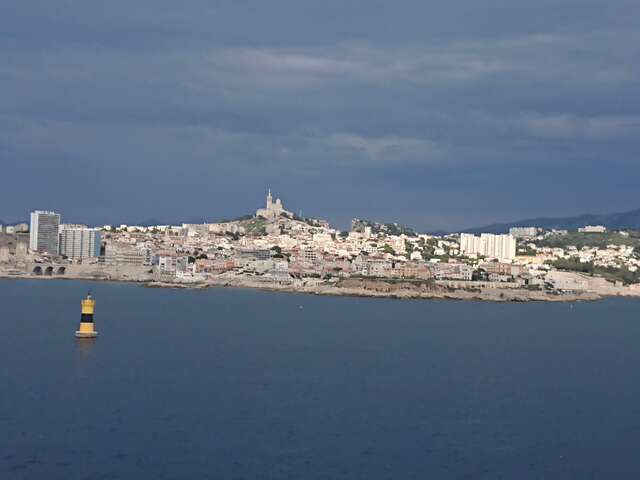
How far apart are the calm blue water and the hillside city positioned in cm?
2535

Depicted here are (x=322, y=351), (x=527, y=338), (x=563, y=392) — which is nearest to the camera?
(x=563, y=392)

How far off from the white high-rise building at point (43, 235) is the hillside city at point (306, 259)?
0.21 feet

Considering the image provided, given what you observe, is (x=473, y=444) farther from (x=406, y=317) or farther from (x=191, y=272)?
(x=191, y=272)

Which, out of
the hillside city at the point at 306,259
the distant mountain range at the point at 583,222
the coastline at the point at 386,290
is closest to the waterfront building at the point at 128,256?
the hillside city at the point at 306,259

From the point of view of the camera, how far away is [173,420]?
11.9m

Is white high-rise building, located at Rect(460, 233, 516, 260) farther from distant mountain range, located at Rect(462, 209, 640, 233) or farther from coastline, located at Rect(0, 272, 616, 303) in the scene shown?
distant mountain range, located at Rect(462, 209, 640, 233)

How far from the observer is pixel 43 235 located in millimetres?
64625

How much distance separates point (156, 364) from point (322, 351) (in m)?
3.98

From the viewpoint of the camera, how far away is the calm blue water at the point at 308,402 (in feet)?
33.7

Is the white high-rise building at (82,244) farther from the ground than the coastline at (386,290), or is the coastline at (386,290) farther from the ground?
the white high-rise building at (82,244)

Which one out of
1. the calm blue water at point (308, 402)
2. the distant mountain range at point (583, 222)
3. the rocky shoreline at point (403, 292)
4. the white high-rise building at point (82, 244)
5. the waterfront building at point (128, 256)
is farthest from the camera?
the distant mountain range at point (583, 222)

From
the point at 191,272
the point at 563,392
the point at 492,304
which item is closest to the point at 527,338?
the point at 563,392

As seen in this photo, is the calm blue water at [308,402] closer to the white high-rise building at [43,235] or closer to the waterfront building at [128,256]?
the waterfront building at [128,256]

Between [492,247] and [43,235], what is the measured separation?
30.6 metres
